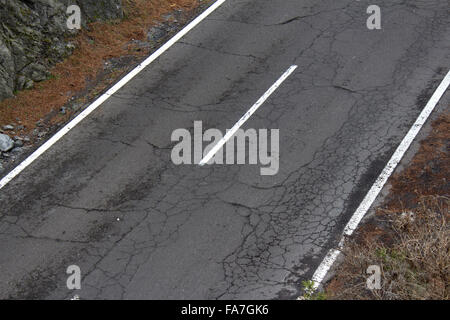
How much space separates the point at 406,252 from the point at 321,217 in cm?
172

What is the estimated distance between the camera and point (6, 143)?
13047 mm

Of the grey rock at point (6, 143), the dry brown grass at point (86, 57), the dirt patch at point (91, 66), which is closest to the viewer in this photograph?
the grey rock at point (6, 143)

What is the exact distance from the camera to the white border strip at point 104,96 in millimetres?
12570

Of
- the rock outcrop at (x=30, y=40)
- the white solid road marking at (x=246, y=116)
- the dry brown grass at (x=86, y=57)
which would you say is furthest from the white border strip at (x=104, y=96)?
the white solid road marking at (x=246, y=116)

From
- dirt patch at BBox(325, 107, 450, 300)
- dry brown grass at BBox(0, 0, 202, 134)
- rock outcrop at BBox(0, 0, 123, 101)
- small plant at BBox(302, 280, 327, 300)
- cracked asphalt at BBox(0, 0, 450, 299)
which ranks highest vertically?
rock outcrop at BBox(0, 0, 123, 101)

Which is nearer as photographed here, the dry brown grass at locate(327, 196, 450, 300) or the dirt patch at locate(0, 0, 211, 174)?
the dry brown grass at locate(327, 196, 450, 300)

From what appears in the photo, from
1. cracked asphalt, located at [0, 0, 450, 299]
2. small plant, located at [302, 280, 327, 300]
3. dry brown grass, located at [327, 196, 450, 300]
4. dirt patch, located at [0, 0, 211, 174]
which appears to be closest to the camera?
dry brown grass, located at [327, 196, 450, 300]

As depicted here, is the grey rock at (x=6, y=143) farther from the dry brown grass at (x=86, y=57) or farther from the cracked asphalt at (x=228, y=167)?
the cracked asphalt at (x=228, y=167)

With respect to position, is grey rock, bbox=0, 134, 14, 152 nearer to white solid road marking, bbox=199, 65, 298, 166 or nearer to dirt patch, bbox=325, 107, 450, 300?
white solid road marking, bbox=199, 65, 298, 166

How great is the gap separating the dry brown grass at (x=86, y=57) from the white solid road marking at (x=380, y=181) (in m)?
6.39

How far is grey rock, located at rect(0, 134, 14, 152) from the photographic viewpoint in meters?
13.0

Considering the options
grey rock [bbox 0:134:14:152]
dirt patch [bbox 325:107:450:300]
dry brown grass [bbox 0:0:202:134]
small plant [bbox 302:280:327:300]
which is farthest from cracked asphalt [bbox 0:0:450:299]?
dry brown grass [bbox 0:0:202:134]

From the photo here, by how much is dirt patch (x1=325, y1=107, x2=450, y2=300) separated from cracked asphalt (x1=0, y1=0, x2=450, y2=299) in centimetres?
51
